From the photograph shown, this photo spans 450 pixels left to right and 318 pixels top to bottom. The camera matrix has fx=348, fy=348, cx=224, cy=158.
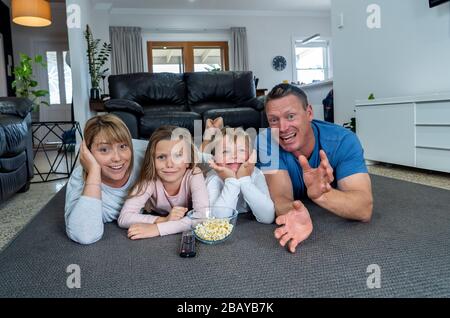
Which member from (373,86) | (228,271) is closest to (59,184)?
(228,271)

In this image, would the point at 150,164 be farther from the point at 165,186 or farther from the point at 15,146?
the point at 15,146

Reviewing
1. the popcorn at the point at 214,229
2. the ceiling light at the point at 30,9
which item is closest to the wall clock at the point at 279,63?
the ceiling light at the point at 30,9

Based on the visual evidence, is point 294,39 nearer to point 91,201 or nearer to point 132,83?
point 132,83

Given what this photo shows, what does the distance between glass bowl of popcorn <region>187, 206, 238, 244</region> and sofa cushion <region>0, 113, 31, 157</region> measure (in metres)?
1.28

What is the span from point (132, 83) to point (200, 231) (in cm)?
276

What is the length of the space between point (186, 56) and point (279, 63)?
76.1 inches

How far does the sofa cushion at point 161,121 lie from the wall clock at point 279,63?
183 inches

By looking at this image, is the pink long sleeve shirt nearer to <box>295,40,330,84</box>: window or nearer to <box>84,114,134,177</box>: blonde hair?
<box>84,114,134,177</box>: blonde hair

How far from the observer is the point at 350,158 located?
4.26ft

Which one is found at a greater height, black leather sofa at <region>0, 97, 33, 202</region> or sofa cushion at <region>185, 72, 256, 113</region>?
sofa cushion at <region>185, 72, 256, 113</region>

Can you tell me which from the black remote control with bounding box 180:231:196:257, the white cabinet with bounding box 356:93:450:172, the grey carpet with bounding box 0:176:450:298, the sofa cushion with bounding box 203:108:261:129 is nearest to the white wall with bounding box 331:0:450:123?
the white cabinet with bounding box 356:93:450:172

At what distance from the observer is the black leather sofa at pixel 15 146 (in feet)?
6.37

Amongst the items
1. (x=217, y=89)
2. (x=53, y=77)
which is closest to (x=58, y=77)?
(x=53, y=77)

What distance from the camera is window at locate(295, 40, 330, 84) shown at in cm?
749
